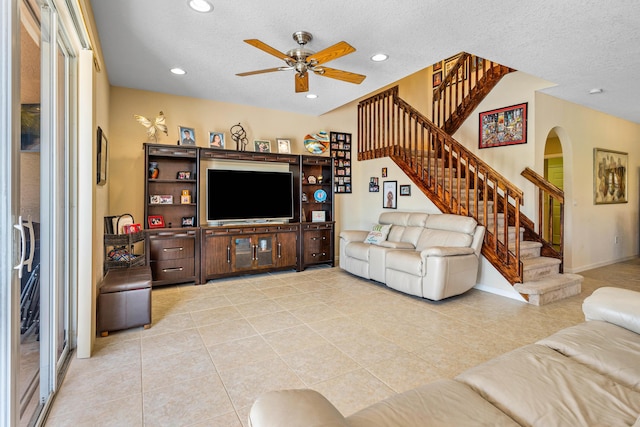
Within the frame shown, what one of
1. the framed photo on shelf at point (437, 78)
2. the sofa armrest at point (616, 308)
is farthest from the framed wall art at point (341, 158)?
the sofa armrest at point (616, 308)

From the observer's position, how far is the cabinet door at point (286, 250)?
5.17m

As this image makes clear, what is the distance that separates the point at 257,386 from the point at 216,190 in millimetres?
3332

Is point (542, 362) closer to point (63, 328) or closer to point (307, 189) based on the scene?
point (63, 328)

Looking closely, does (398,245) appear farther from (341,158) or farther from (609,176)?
(609,176)

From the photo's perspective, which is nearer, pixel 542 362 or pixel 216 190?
pixel 542 362

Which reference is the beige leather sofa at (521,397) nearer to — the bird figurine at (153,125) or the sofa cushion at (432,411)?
the sofa cushion at (432,411)

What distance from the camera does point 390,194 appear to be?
18.6 ft

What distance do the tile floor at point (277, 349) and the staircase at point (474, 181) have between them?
1.38ft

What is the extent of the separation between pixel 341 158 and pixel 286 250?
221 centimetres

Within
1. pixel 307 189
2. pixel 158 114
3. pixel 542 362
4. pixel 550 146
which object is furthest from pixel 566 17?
pixel 550 146

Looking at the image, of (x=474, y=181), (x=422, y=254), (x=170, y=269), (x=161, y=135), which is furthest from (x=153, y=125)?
(x=474, y=181)

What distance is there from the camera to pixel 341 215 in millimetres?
6348

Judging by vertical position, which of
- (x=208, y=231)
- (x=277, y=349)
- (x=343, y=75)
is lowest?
(x=277, y=349)

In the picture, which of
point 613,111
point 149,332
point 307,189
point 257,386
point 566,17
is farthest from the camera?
point 307,189
